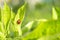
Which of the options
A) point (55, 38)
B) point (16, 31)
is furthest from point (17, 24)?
point (55, 38)

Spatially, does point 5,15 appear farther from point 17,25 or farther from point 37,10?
point 37,10

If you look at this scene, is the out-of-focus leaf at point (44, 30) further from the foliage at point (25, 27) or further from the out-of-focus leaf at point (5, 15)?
the out-of-focus leaf at point (5, 15)

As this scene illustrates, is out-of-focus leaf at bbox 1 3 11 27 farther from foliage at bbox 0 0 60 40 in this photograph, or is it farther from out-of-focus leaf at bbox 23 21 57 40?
out-of-focus leaf at bbox 23 21 57 40

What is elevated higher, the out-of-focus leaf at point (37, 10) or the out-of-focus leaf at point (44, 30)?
the out-of-focus leaf at point (37, 10)

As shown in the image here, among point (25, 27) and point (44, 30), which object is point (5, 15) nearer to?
point (25, 27)

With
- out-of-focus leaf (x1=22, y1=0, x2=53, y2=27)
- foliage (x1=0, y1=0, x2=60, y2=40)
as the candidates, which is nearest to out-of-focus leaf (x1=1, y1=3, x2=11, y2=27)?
foliage (x1=0, y1=0, x2=60, y2=40)

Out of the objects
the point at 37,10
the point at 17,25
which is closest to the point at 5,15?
the point at 17,25

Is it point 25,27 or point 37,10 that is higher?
point 37,10

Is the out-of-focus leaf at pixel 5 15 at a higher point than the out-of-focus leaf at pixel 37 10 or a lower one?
lower

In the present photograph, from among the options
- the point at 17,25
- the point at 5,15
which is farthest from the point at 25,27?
the point at 5,15

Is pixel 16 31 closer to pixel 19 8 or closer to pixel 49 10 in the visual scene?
pixel 19 8

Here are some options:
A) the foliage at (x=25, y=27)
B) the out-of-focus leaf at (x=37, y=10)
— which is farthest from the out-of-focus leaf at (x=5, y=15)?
the out-of-focus leaf at (x=37, y=10)
